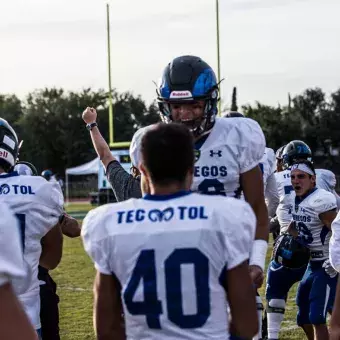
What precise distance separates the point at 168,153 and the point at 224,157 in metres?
1.12

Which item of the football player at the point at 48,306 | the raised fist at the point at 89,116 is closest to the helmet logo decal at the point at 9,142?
the raised fist at the point at 89,116

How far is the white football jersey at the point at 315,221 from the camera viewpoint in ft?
20.1

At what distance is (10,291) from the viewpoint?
212cm

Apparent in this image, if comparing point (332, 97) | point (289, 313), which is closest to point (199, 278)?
point (289, 313)

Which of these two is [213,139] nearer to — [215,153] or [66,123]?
[215,153]

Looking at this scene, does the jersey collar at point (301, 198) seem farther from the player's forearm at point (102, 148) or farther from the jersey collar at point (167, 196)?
the jersey collar at point (167, 196)

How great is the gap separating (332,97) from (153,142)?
153ft

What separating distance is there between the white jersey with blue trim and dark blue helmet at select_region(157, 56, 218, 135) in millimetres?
101

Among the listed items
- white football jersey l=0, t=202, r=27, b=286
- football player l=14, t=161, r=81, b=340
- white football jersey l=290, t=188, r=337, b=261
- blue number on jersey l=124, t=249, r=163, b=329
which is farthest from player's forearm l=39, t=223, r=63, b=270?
white football jersey l=290, t=188, r=337, b=261

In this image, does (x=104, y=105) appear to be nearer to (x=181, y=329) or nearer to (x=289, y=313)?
(x=289, y=313)

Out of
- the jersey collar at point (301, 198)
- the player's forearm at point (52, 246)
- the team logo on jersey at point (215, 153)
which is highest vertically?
the team logo on jersey at point (215, 153)

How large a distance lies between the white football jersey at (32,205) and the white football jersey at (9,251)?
1.24m

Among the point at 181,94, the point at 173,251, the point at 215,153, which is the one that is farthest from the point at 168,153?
the point at 215,153

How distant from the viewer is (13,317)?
2092mm
